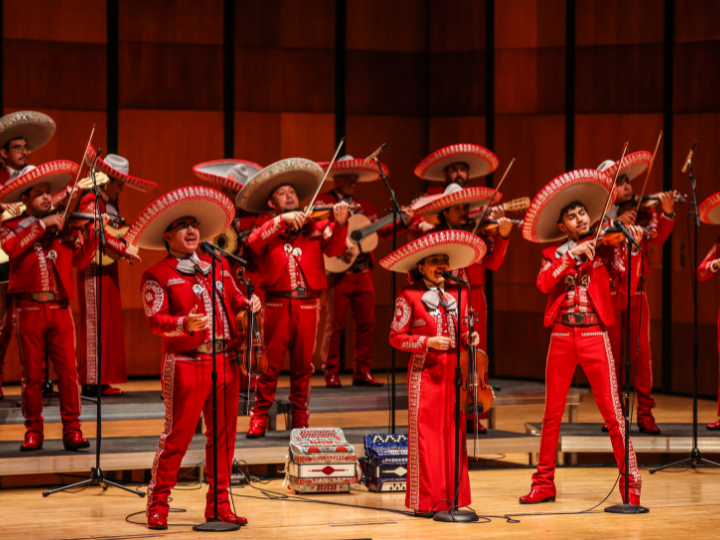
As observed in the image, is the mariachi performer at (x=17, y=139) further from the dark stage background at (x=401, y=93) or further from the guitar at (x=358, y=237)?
the guitar at (x=358, y=237)

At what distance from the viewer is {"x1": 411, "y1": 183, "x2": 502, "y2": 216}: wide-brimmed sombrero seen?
21.2 ft

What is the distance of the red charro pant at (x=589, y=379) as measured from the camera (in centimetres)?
535

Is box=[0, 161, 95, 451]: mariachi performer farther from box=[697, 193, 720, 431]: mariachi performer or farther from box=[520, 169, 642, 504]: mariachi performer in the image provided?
box=[697, 193, 720, 431]: mariachi performer

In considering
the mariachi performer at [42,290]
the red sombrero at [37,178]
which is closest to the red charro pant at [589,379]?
the mariachi performer at [42,290]

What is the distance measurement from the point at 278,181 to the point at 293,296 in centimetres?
71

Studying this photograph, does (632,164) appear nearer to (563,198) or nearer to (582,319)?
(563,198)

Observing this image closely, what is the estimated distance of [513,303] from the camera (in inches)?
378

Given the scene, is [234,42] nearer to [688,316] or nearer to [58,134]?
[58,134]

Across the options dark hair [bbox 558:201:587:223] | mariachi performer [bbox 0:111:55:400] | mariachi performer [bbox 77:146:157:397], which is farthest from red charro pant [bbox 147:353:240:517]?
mariachi performer [bbox 77:146:157:397]

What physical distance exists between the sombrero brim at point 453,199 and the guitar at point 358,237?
78 centimetres

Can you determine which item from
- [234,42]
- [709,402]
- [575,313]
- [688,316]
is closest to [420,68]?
[234,42]

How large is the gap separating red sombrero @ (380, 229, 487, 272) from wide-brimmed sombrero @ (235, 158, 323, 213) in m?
1.24

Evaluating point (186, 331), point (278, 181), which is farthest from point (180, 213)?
point (278, 181)

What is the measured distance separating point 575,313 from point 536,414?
3.43 meters
